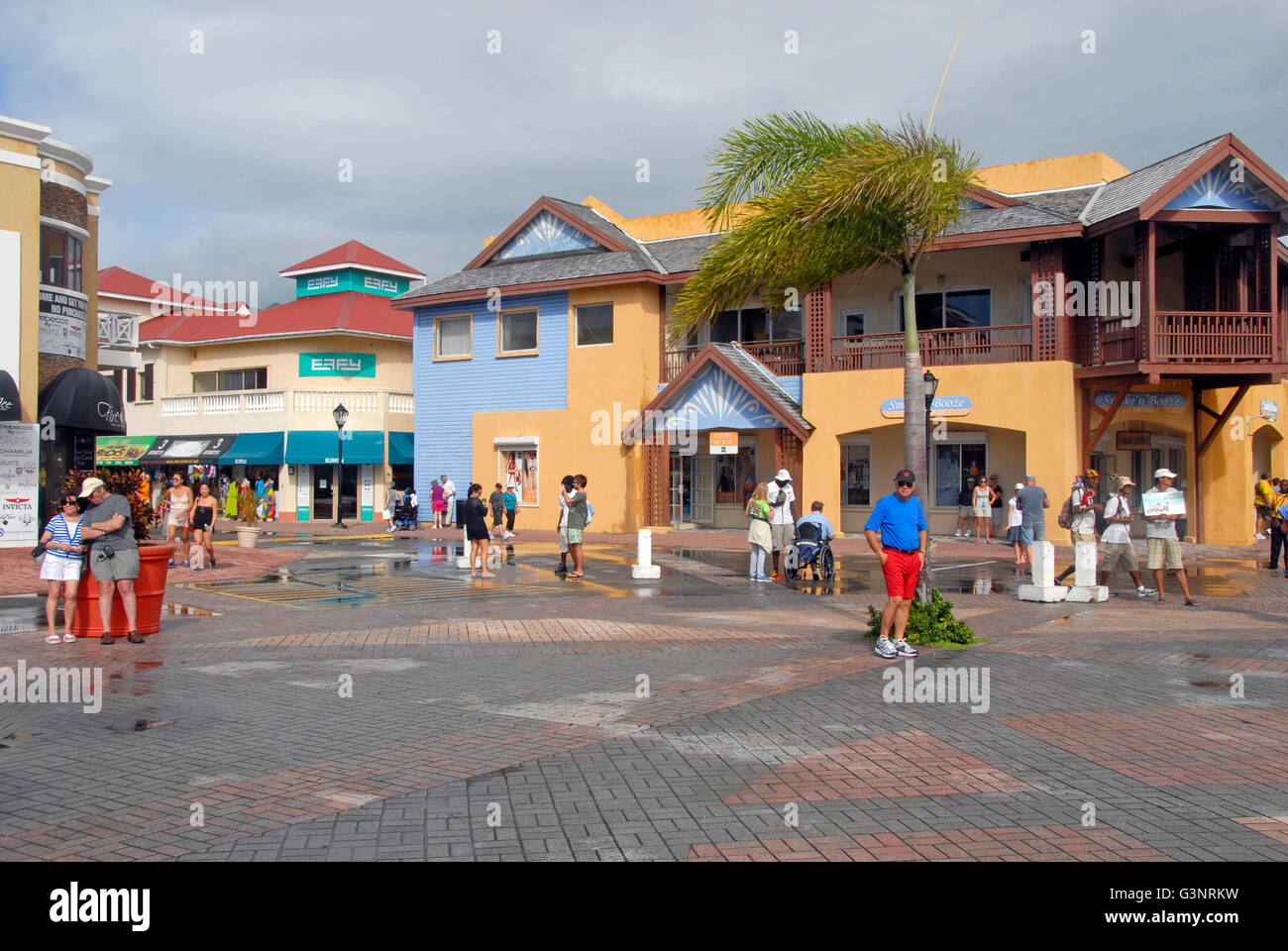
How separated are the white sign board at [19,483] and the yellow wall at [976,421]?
58.6 feet

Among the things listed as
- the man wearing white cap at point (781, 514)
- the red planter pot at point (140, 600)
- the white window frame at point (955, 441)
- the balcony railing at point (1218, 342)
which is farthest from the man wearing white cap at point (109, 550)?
the white window frame at point (955, 441)

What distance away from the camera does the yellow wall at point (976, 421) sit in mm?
23969

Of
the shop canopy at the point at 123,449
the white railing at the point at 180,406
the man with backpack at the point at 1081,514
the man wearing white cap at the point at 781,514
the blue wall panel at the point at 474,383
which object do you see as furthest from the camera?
the shop canopy at the point at 123,449

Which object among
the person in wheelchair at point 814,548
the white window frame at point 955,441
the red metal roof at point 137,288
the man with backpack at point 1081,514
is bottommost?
the person in wheelchair at point 814,548

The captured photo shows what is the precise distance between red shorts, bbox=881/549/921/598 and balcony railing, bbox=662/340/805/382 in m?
18.5

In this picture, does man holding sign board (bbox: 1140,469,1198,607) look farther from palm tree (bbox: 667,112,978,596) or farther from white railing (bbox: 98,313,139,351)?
white railing (bbox: 98,313,139,351)

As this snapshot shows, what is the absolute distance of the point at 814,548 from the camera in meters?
17.7

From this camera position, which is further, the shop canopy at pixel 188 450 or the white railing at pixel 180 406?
the white railing at pixel 180 406

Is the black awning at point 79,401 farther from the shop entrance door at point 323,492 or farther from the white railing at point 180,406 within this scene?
the white railing at point 180,406

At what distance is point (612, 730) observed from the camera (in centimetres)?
717

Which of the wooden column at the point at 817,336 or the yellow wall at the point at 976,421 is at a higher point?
the wooden column at the point at 817,336

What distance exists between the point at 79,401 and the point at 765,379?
54.1 feet

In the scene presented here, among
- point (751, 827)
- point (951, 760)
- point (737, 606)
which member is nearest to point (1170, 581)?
point (737, 606)

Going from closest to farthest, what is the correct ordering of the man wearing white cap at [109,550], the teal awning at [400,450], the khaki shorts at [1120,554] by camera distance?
1. the man wearing white cap at [109,550]
2. the khaki shorts at [1120,554]
3. the teal awning at [400,450]
